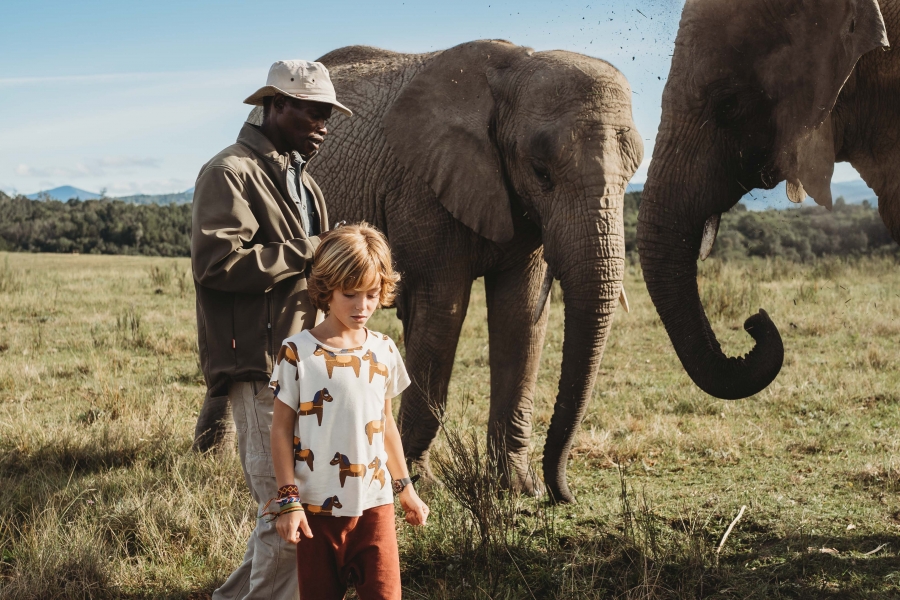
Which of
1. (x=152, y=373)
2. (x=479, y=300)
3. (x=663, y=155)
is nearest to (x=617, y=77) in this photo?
(x=663, y=155)

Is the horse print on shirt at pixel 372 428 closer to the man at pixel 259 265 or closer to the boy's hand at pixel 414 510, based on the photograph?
the boy's hand at pixel 414 510

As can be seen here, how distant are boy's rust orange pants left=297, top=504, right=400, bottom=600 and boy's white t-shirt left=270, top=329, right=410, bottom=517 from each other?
6 cm

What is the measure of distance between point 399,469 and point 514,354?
285 cm

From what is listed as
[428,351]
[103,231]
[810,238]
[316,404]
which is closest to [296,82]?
[316,404]

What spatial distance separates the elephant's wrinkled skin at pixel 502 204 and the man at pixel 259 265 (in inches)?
73.8

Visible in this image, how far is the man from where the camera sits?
139 inches

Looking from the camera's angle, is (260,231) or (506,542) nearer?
(260,231)

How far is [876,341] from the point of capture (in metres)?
10.1

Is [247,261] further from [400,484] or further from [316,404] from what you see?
[400,484]

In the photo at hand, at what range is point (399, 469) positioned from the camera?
337 centimetres

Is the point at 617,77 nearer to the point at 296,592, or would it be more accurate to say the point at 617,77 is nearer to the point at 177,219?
the point at 296,592

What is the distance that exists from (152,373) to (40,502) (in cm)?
395

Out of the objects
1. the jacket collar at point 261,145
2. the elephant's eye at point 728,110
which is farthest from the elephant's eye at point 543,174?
the jacket collar at point 261,145

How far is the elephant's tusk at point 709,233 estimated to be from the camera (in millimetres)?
4626
